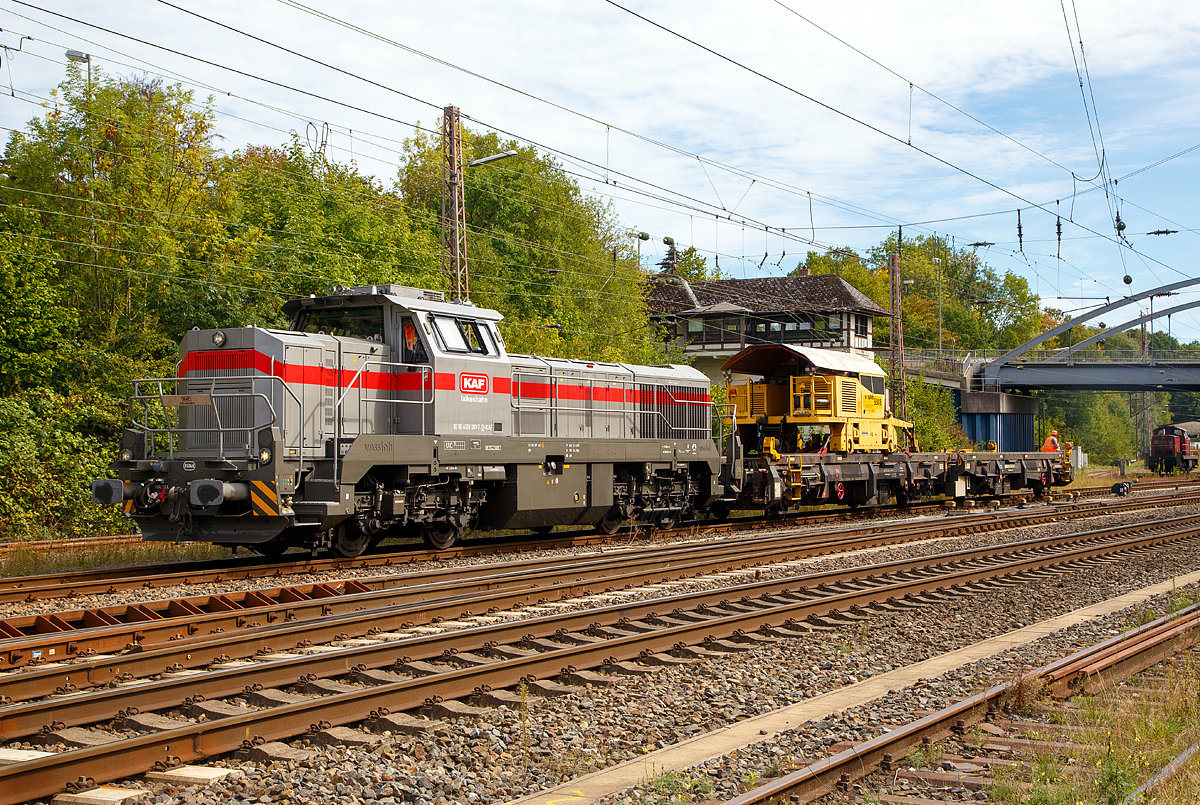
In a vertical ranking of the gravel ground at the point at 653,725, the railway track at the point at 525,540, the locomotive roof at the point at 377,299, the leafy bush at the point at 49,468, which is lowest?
the gravel ground at the point at 653,725

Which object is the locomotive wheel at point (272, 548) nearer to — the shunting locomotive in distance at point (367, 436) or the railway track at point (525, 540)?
the shunting locomotive in distance at point (367, 436)

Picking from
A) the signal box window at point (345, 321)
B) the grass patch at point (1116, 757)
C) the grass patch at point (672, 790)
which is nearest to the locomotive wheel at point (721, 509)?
the signal box window at point (345, 321)

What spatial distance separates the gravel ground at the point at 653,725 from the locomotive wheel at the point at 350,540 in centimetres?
647

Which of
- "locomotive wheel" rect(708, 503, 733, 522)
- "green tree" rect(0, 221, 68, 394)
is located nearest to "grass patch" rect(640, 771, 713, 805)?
"locomotive wheel" rect(708, 503, 733, 522)

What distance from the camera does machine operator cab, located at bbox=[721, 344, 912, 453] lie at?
813 inches

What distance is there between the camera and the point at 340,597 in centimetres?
903

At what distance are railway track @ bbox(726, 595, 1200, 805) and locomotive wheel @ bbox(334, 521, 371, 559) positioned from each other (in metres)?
8.61

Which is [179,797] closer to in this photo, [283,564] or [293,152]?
[283,564]

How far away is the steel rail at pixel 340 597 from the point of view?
726 cm

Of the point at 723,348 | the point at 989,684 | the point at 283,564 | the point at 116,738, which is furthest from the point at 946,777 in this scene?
the point at 723,348

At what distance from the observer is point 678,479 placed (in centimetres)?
1747

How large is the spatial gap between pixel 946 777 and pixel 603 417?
11.4 metres

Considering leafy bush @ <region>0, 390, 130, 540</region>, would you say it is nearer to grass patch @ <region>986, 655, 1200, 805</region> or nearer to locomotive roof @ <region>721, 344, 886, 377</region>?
locomotive roof @ <region>721, 344, 886, 377</region>

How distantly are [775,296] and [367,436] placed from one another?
1930 inches
